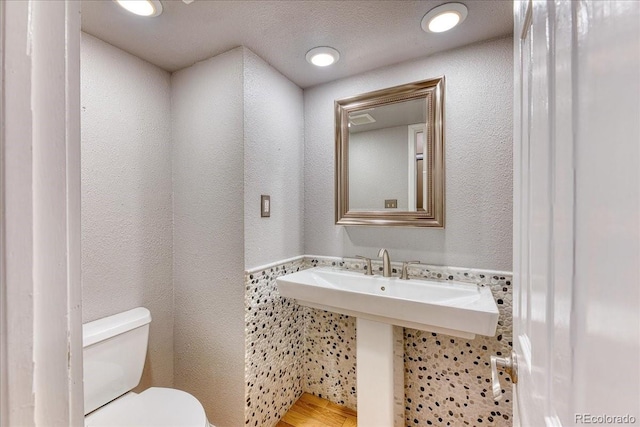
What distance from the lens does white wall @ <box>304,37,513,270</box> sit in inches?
54.6

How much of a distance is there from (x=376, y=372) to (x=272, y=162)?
132cm

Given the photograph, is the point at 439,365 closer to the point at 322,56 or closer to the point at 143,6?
the point at 322,56

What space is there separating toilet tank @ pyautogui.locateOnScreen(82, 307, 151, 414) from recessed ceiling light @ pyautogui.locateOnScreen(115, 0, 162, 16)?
1372 mm

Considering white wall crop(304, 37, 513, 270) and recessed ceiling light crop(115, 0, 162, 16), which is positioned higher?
recessed ceiling light crop(115, 0, 162, 16)

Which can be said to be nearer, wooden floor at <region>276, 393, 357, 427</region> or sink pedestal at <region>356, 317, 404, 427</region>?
sink pedestal at <region>356, 317, 404, 427</region>

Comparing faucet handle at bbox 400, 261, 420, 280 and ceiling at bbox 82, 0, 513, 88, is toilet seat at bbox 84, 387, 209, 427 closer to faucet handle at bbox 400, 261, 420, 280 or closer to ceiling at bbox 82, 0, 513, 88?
faucet handle at bbox 400, 261, 420, 280

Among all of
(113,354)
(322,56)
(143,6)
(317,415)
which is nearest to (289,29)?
(322,56)

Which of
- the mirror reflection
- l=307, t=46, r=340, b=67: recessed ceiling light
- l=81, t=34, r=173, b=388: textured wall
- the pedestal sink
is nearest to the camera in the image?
the pedestal sink

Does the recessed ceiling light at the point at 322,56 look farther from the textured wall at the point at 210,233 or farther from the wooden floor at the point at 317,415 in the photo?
A: the wooden floor at the point at 317,415

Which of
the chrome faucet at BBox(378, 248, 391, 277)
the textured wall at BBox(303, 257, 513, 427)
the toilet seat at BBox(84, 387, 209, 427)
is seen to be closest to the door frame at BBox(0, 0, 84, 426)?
the toilet seat at BBox(84, 387, 209, 427)

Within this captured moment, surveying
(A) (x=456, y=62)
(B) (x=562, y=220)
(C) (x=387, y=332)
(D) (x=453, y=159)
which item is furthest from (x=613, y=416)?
(A) (x=456, y=62)

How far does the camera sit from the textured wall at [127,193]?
53.4 inches

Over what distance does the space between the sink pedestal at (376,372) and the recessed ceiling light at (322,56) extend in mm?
1444

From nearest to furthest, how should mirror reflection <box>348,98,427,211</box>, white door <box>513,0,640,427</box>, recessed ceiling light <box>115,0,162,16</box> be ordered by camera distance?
white door <box>513,0,640,427</box>
recessed ceiling light <box>115,0,162,16</box>
mirror reflection <box>348,98,427,211</box>
